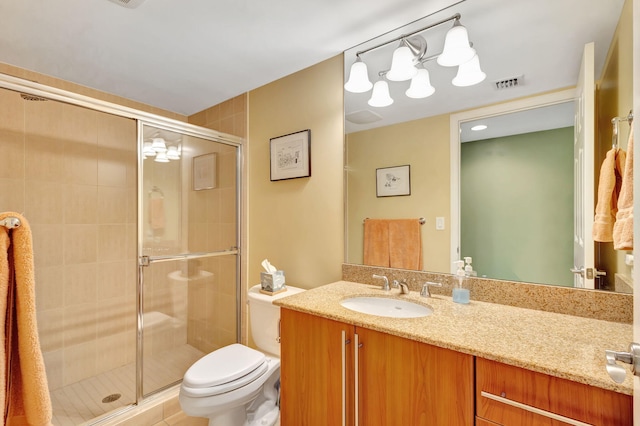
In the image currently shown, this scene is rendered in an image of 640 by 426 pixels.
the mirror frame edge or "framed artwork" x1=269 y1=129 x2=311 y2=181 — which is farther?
"framed artwork" x1=269 y1=129 x2=311 y2=181

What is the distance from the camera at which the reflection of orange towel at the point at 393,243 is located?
1.52 m

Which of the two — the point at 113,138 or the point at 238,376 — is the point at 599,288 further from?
the point at 113,138

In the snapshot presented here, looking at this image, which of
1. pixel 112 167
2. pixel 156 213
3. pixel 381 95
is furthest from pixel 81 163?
pixel 381 95

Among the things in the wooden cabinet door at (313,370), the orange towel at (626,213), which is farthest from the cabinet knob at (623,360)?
the wooden cabinet door at (313,370)

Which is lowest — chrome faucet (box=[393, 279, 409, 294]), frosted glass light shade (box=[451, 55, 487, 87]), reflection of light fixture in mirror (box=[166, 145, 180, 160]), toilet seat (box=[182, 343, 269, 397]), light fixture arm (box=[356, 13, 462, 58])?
toilet seat (box=[182, 343, 269, 397])

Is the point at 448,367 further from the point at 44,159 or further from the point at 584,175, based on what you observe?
the point at 44,159

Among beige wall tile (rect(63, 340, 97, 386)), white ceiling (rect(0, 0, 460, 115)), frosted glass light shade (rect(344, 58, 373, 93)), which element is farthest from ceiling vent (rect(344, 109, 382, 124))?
beige wall tile (rect(63, 340, 97, 386))

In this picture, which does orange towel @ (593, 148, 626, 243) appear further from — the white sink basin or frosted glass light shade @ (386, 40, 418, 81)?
frosted glass light shade @ (386, 40, 418, 81)

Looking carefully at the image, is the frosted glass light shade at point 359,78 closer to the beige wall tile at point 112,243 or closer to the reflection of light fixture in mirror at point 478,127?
the reflection of light fixture in mirror at point 478,127

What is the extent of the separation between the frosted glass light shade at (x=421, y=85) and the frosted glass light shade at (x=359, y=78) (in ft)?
0.85

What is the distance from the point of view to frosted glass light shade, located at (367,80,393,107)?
163 cm

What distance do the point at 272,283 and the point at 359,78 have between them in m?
1.30

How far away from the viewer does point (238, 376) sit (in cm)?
148

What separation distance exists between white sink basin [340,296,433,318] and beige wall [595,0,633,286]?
0.68 metres
